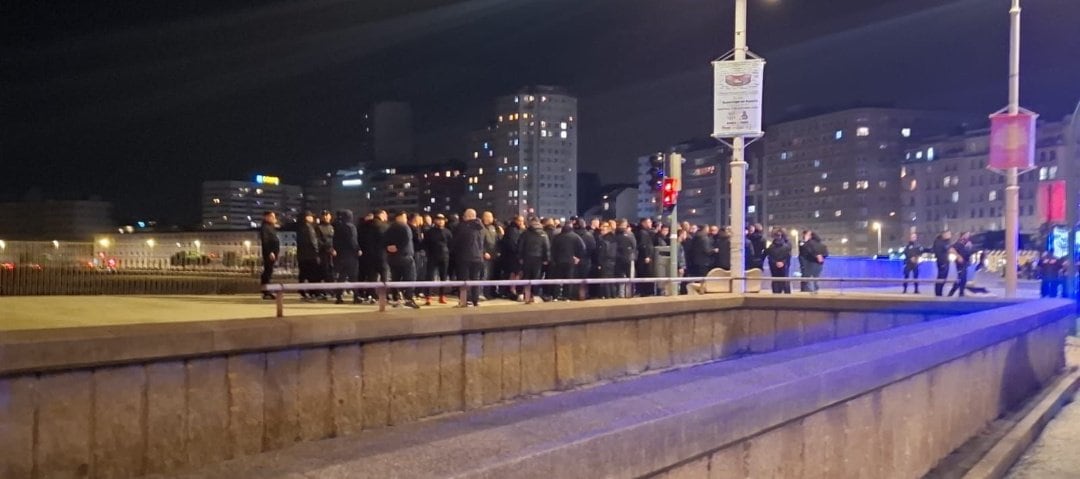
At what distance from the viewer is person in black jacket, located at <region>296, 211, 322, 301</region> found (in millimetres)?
16047

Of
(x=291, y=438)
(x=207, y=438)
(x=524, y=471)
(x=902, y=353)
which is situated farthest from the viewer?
(x=291, y=438)

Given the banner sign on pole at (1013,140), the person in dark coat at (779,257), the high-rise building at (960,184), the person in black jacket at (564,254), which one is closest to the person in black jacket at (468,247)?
the person in black jacket at (564,254)

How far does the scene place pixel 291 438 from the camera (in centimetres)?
937

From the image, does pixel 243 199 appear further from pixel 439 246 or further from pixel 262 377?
pixel 262 377

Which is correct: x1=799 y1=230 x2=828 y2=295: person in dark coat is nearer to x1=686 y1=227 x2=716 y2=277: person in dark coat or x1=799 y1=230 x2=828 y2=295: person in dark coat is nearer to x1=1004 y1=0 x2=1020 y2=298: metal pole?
x1=686 y1=227 x2=716 y2=277: person in dark coat

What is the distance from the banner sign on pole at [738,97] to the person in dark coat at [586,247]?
3.24 m

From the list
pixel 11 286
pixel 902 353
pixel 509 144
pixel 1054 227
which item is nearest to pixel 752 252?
pixel 1054 227

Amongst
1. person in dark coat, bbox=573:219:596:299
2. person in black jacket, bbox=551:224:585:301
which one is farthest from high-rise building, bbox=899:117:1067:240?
person in black jacket, bbox=551:224:585:301

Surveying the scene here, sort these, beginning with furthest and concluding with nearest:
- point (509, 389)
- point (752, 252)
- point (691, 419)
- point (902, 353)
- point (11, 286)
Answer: point (752, 252) → point (11, 286) → point (509, 389) → point (902, 353) → point (691, 419)

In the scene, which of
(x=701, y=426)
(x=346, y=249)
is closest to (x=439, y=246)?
(x=346, y=249)

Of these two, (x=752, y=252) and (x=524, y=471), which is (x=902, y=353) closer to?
(x=524, y=471)

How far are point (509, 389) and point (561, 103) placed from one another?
101 metres

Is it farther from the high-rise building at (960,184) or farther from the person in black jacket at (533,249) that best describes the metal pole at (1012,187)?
the high-rise building at (960,184)

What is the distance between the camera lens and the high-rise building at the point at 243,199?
102188mm
